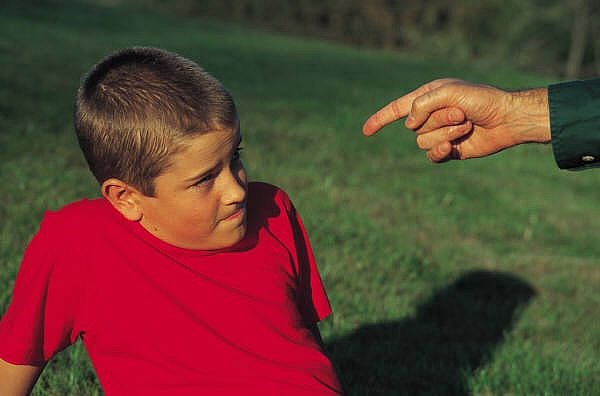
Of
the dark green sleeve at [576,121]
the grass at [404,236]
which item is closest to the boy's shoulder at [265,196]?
the dark green sleeve at [576,121]

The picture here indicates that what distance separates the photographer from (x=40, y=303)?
2.29m

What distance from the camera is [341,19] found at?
1310 inches

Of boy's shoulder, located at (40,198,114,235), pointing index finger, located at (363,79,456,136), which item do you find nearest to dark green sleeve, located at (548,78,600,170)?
pointing index finger, located at (363,79,456,136)

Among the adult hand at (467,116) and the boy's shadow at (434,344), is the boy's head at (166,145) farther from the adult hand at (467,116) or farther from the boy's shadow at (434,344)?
the boy's shadow at (434,344)

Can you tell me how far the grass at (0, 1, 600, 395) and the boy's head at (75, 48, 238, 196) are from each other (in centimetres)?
142

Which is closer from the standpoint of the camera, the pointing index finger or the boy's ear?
the boy's ear

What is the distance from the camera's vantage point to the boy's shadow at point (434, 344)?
3822 millimetres

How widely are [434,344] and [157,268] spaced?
229cm

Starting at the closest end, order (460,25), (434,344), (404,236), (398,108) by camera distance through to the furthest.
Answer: (398,108), (434,344), (404,236), (460,25)

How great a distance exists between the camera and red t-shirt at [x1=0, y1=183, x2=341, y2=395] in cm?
228

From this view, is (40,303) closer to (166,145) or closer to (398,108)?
(166,145)

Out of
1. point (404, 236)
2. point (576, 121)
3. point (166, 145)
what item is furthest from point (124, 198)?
point (404, 236)

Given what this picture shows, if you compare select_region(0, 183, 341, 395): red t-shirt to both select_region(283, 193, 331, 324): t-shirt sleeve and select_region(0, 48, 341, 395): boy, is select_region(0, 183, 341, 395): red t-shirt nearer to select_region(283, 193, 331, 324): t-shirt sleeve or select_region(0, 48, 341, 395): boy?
select_region(0, 48, 341, 395): boy

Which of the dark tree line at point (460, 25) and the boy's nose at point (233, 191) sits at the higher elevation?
the dark tree line at point (460, 25)
